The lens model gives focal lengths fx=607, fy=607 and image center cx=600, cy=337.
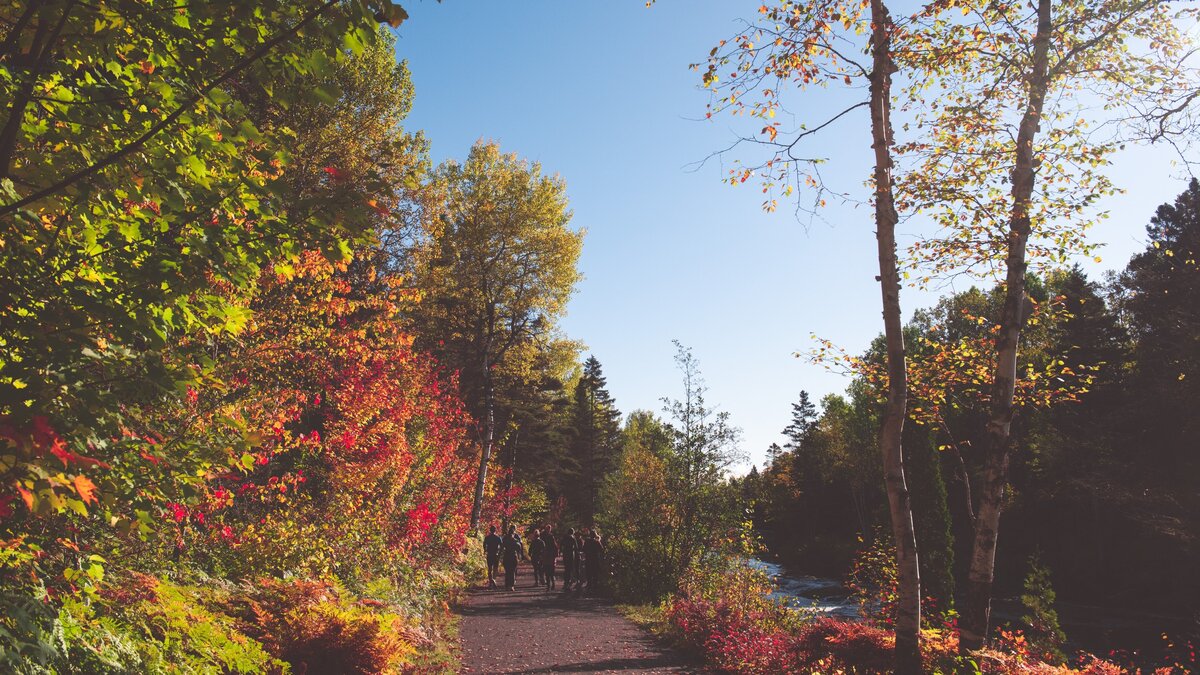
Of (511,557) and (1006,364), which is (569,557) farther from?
(1006,364)

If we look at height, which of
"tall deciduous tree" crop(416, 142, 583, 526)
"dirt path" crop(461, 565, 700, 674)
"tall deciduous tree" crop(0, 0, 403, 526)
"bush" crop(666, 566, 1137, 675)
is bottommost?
"dirt path" crop(461, 565, 700, 674)

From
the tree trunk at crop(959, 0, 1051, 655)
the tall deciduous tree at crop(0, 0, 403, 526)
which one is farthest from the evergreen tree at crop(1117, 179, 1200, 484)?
the tall deciduous tree at crop(0, 0, 403, 526)

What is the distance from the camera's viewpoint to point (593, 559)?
1611cm

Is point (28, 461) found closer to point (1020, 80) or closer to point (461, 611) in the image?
point (1020, 80)

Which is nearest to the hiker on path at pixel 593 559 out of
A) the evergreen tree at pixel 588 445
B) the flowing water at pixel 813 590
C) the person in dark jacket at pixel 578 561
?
the person in dark jacket at pixel 578 561

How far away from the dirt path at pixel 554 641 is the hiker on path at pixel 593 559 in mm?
1711

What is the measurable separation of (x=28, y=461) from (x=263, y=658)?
131 inches

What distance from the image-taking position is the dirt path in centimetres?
835

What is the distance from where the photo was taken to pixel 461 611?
1230cm

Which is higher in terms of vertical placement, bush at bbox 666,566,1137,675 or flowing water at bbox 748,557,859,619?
bush at bbox 666,566,1137,675

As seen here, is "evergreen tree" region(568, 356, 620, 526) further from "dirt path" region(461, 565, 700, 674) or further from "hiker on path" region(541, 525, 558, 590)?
"dirt path" region(461, 565, 700, 674)

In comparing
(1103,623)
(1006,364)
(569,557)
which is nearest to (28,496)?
(1006,364)

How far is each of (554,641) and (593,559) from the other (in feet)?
21.0

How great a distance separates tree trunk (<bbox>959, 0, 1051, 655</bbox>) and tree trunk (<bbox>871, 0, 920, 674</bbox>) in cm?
59
